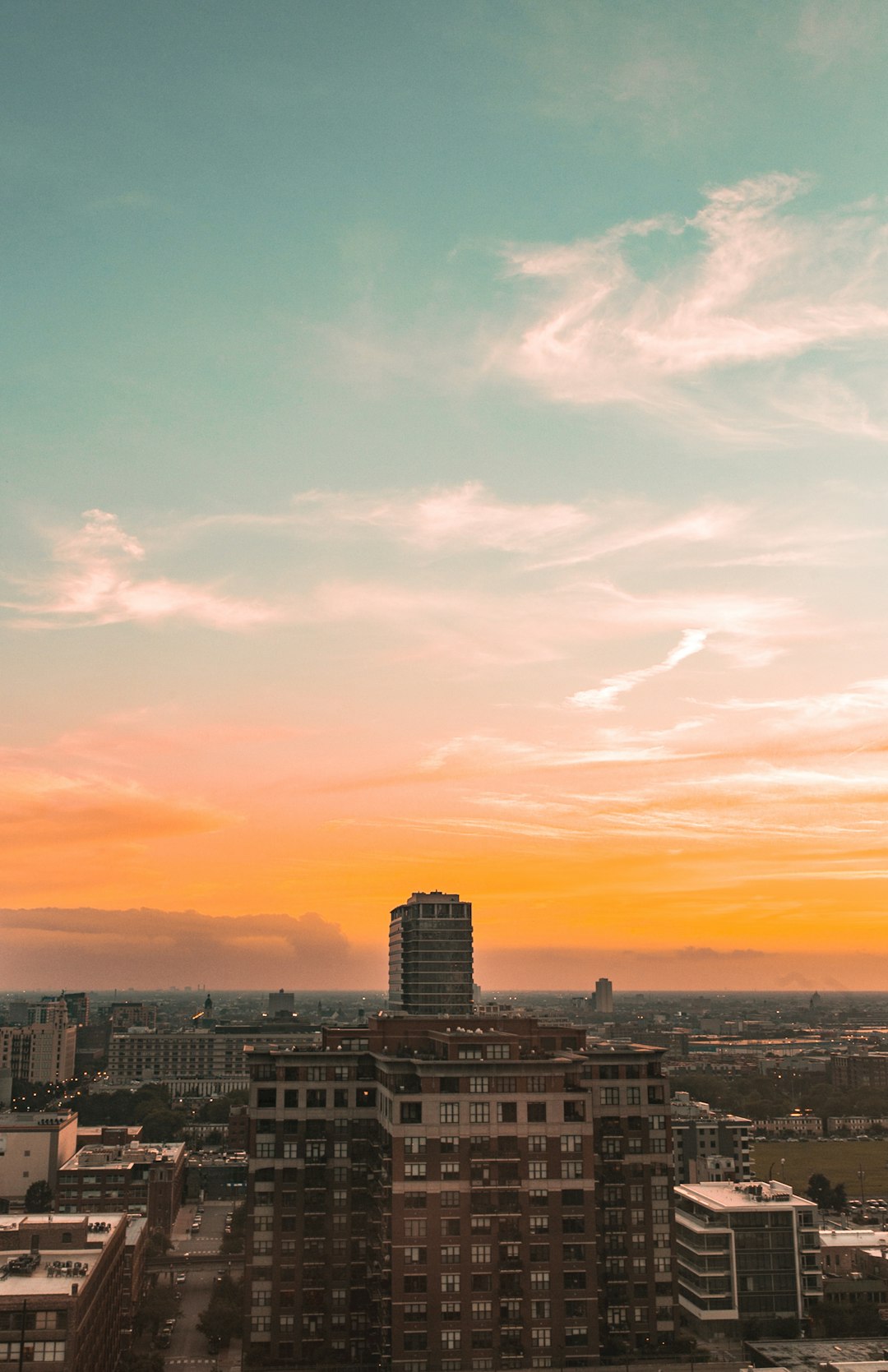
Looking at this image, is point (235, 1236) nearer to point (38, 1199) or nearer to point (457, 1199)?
point (38, 1199)

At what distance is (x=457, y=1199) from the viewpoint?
82312mm

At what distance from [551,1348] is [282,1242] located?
2258 centimetres

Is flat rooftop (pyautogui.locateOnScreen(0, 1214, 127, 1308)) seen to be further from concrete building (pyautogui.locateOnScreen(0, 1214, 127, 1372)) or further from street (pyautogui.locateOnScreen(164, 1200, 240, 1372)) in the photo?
street (pyautogui.locateOnScreen(164, 1200, 240, 1372))

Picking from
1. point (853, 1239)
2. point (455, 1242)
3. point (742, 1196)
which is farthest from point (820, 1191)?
point (455, 1242)

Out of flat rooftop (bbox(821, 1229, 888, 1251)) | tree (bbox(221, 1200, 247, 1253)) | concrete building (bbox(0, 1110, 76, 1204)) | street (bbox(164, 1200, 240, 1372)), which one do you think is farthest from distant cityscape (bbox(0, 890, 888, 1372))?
concrete building (bbox(0, 1110, 76, 1204))

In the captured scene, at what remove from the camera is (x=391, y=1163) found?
8312cm

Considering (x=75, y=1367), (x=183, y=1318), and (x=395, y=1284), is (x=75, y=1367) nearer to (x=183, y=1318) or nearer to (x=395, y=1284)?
(x=395, y=1284)

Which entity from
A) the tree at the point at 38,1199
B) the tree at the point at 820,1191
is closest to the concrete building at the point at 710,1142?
the tree at the point at 820,1191

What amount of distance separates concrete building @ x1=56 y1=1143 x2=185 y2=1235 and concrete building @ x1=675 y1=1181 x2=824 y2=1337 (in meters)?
75.1

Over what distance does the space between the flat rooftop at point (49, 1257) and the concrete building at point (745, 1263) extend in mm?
55145

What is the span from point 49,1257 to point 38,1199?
89.9 m

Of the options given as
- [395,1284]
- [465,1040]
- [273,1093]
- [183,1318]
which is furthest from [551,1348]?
[183,1318]

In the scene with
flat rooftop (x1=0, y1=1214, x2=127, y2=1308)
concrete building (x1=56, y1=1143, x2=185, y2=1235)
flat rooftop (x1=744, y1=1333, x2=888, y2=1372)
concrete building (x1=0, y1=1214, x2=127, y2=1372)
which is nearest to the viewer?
concrete building (x1=0, y1=1214, x2=127, y2=1372)

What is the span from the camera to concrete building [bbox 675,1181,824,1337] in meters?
111
